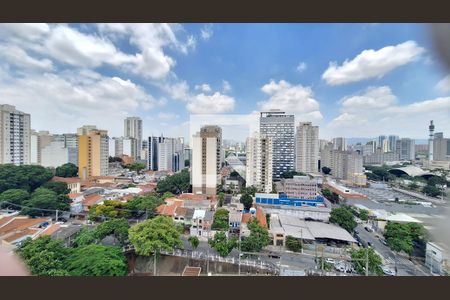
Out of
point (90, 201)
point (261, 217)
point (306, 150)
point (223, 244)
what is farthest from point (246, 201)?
point (306, 150)

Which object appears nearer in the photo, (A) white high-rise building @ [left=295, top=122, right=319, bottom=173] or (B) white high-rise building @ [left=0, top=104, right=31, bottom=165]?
(B) white high-rise building @ [left=0, top=104, right=31, bottom=165]

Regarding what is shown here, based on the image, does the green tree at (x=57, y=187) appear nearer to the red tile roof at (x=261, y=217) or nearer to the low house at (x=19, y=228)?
the low house at (x=19, y=228)

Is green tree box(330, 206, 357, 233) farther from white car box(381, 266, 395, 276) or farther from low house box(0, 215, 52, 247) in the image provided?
low house box(0, 215, 52, 247)

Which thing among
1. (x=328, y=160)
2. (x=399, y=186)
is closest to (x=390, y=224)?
(x=399, y=186)

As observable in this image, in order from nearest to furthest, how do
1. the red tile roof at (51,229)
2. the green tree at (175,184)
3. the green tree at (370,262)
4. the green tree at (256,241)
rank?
the green tree at (370,262) < the red tile roof at (51,229) < the green tree at (256,241) < the green tree at (175,184)

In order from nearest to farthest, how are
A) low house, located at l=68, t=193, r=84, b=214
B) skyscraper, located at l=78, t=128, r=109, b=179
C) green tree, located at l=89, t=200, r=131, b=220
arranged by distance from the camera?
green tree, located at l=89, t=200, r=131, b=220 → low house, located at l=68, t=193, r=84, b=214 → skyscraper, located at l=78, t=128, r=109, b=179

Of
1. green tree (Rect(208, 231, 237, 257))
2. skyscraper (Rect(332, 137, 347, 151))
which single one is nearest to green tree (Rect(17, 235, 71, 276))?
green tree (Rect(208, 231, 237, 257))

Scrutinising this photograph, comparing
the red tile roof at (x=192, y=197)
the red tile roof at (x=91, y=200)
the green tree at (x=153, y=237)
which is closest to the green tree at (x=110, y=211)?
the red tile roof at (x=91, y=200)

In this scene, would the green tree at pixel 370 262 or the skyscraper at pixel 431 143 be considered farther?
the skyscraper at pixel 431 143
